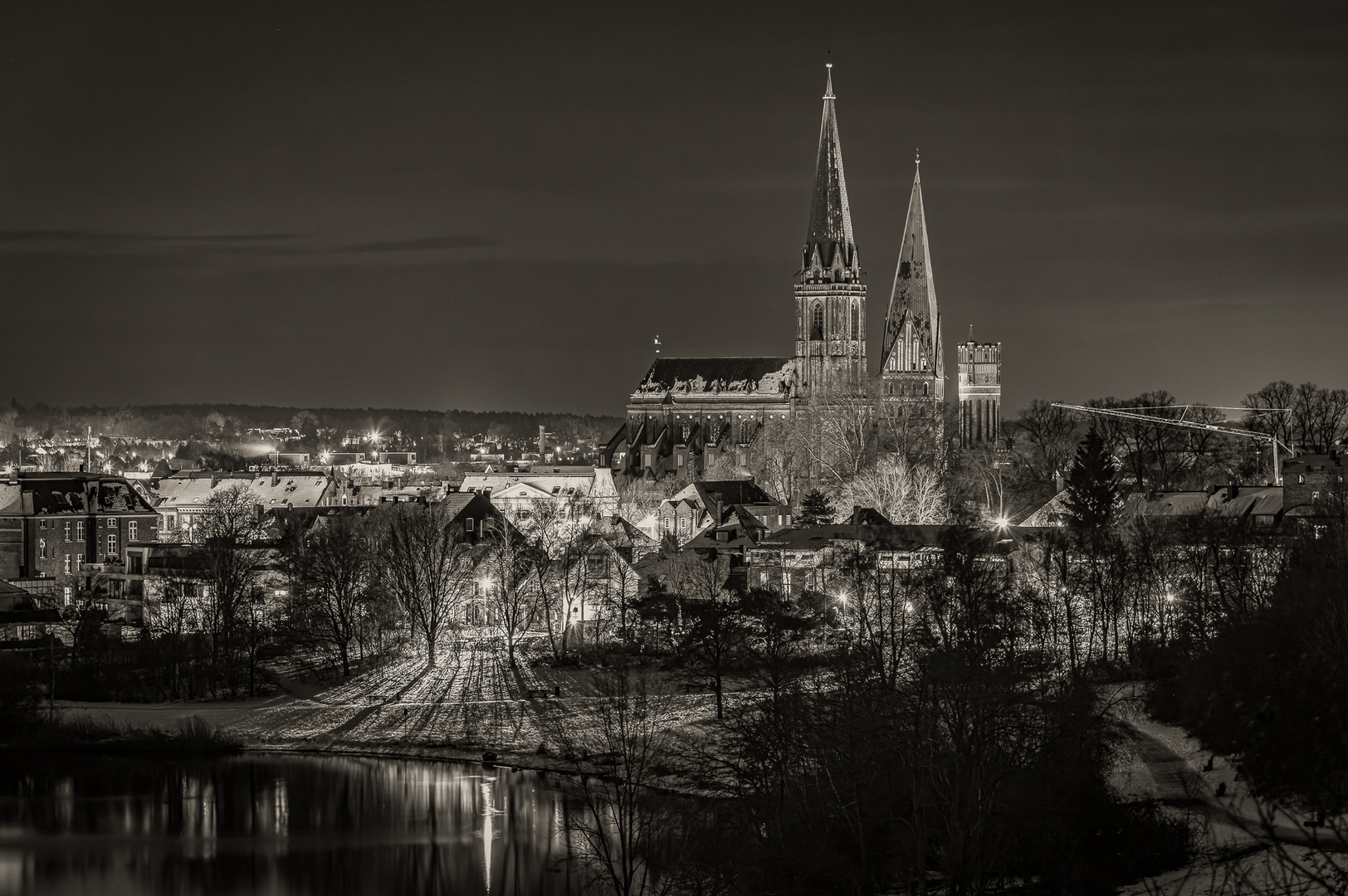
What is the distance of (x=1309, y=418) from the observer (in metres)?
115

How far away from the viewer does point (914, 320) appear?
138000mm

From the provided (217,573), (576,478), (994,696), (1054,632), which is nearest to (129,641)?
(217,573)

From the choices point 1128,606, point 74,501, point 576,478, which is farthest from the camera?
point 576,478

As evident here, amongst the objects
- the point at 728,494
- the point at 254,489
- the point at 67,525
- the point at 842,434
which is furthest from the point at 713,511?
the point at 254,489

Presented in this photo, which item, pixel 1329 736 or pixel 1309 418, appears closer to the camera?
pixel 1329 736

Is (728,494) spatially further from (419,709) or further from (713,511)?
(419,709)

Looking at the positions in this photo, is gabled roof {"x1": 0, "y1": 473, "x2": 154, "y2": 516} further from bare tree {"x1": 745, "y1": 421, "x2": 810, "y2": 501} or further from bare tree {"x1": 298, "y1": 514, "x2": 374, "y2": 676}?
bare tree {"x1": 745, "y1": 421, "x2": 810, "y2": 501}

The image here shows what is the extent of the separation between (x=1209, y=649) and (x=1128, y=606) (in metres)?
16.8

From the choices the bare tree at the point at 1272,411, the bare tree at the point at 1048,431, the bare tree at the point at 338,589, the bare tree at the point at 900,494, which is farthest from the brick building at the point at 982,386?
the bare tree at the point at 338,589

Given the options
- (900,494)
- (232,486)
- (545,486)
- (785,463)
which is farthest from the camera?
(545,486)

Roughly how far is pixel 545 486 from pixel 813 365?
3289 centimetres

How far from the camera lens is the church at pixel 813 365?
448ft

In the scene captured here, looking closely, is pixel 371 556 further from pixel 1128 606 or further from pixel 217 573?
pixel 1128 606

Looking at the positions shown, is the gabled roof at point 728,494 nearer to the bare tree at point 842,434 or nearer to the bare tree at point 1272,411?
the bare tree at point 842,434
